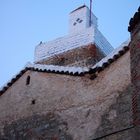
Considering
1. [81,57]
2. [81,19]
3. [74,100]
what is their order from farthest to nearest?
[81,19] → [81,57] → [74,100]

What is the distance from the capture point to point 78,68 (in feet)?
35.8

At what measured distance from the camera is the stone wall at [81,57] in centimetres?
1511

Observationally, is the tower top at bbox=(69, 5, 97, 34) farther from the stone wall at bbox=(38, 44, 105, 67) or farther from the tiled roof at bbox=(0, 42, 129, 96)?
the tiled roof at bbox=(0, 42, 129, 96)

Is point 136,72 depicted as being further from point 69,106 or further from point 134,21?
point 69,106

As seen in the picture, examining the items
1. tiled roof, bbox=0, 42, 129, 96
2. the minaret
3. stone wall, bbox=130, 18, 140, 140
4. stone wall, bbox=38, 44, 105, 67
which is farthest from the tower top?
stone wall, bbox=130, 18, 140, 140

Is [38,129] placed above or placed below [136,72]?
below

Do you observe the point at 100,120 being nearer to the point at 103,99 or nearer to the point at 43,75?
the point at 103,99

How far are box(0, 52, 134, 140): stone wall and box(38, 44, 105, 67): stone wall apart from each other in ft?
11.5

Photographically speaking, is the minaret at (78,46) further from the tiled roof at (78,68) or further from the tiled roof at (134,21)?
the tiled roof at (134,21)

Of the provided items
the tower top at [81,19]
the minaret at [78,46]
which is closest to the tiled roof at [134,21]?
the minaret at [78,46]

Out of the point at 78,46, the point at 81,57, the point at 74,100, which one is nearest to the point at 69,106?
the point at 74,100

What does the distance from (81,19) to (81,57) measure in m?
2.51

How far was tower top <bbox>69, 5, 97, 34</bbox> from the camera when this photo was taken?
1684 cm

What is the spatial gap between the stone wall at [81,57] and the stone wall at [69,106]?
11.5 ft
